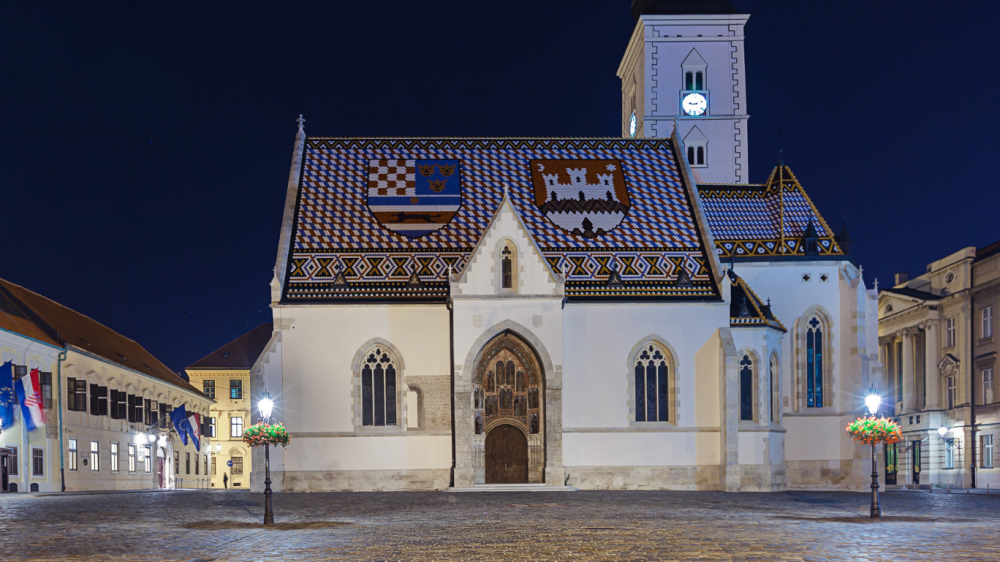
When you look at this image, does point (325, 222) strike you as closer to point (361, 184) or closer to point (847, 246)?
point (361, 184)

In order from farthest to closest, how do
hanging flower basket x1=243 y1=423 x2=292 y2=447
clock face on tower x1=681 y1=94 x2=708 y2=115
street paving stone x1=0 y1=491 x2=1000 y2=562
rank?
clock face on tower x1=681 y1=94 x2=708 y2=115, hanging flower basket x1=243 y1=423 x2=292 y2=447, street paving stone x1=0 y1=491 x2=1000 y2=562

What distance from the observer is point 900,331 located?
64562 millimetres

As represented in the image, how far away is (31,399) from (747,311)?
2942 cm

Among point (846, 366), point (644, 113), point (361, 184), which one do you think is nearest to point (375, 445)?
point (361, 184)

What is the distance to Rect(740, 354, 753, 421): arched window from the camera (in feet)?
122

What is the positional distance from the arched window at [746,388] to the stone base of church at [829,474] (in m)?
4.88

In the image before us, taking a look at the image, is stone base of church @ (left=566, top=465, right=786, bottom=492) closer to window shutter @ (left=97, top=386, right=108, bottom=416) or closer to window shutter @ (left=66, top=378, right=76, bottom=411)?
window shutter @ (left=66, top=378, right=76, bottom=411)

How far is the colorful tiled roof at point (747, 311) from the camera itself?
123ft

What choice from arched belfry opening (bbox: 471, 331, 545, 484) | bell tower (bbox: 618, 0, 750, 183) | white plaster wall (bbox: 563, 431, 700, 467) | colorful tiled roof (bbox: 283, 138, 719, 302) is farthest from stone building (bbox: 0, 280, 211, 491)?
bell tower (bbox: 618, 0, 750, 183)

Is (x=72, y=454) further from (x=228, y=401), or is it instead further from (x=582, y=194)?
(x=228, y=401)

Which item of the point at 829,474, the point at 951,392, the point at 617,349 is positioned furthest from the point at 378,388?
the point at 951,392

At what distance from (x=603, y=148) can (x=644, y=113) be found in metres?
11.0

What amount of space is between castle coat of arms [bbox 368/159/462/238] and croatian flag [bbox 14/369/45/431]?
15.9 metres

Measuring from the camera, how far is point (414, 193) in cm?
4053
